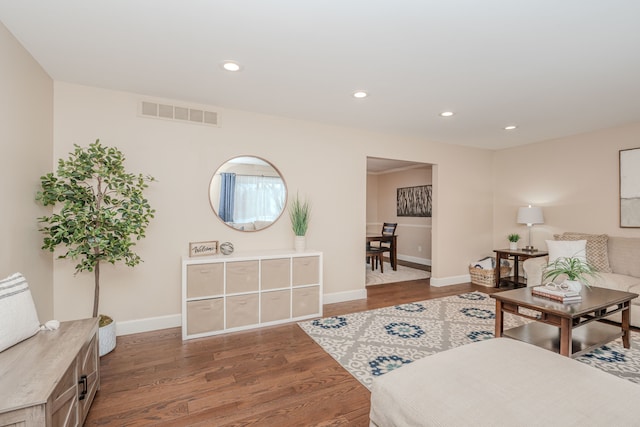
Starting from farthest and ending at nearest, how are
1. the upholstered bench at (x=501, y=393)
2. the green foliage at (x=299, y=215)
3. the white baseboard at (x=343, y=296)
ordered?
the white baseboard at (x=343, y=296) < the green foliage at (x=299, y=215) < the upholstered bench at (x=501, y=393)

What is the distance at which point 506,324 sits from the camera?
3238mm

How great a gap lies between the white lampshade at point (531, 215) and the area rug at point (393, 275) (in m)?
1.86

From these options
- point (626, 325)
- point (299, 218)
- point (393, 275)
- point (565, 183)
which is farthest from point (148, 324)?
point (565, 183)

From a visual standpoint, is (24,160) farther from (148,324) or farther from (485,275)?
(485,275)

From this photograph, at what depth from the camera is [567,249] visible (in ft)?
12.7

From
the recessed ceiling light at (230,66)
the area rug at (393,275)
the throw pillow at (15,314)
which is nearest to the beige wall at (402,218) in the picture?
the area rug at (393,275)

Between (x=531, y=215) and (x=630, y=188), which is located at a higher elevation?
(x=630, y=188)

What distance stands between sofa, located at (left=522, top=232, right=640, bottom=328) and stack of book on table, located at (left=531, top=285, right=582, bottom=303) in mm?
1237

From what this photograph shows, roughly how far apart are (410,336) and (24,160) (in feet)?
11.4

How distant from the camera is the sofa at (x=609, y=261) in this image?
132 inches

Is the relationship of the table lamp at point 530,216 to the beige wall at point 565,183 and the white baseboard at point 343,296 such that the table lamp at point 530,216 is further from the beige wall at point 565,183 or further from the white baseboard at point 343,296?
the white baseboard at point 343,296

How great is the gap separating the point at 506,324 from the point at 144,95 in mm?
4448

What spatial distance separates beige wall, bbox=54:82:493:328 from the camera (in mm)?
2812

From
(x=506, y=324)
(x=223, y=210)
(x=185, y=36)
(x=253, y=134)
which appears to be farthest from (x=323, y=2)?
(x=506, y=324)
